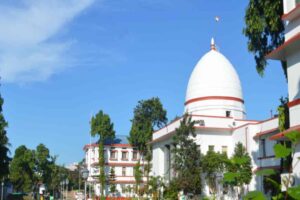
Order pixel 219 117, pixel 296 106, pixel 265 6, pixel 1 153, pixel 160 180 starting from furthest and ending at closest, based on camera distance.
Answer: pixel 160 180, pixel 219 117, pixel 1 153, pixel 265 6, pixel 296 106

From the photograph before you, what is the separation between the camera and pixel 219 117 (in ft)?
121

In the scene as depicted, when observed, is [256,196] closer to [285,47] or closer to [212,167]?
[285,47]

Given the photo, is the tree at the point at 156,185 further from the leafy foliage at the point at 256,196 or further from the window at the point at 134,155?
the leafy foliage at the point at 256,196

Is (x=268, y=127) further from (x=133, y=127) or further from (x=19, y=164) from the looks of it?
(x=19, y=164)

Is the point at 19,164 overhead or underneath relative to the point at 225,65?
underneath

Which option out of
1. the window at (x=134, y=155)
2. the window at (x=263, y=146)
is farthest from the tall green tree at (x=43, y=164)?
the window at (x=263, y=146)

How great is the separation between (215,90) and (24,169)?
3136 cm

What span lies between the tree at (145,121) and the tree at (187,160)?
21.1 metres

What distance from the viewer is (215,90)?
133 feet

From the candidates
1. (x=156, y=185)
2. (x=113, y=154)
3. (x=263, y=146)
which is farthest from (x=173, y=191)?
(x=113, y=154)

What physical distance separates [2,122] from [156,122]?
25.9 m

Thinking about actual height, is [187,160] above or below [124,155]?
below

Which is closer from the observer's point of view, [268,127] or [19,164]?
[268,127]

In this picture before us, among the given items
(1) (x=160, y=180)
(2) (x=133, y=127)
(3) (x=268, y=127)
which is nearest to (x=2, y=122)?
(1) (x=160, y=180)
